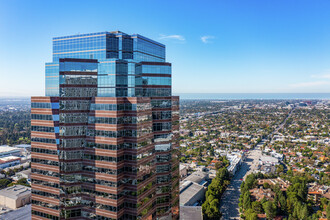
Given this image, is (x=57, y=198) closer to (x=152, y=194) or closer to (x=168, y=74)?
(x=152, y=194)

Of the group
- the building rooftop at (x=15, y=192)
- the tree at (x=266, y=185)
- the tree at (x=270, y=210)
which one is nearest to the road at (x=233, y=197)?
the tree at (x=270, y=210)

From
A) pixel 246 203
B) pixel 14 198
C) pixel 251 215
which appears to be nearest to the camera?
pixel 251 215

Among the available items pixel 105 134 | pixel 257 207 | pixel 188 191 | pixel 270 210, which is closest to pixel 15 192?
pixel 188 191

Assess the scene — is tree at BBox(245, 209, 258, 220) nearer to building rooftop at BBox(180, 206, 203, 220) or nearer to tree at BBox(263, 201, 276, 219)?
tree at BBox(263, 201, 276, 219)

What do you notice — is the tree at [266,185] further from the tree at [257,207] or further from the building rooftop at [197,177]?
the building rooftop at [197,177]

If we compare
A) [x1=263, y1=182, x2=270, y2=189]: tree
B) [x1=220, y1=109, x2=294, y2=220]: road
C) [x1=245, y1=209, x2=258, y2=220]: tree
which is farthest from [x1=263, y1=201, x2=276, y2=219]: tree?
[x1=263, y1=182, x2=270, y2=189]: tree

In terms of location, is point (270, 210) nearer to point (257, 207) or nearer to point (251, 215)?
point (257, 207)
